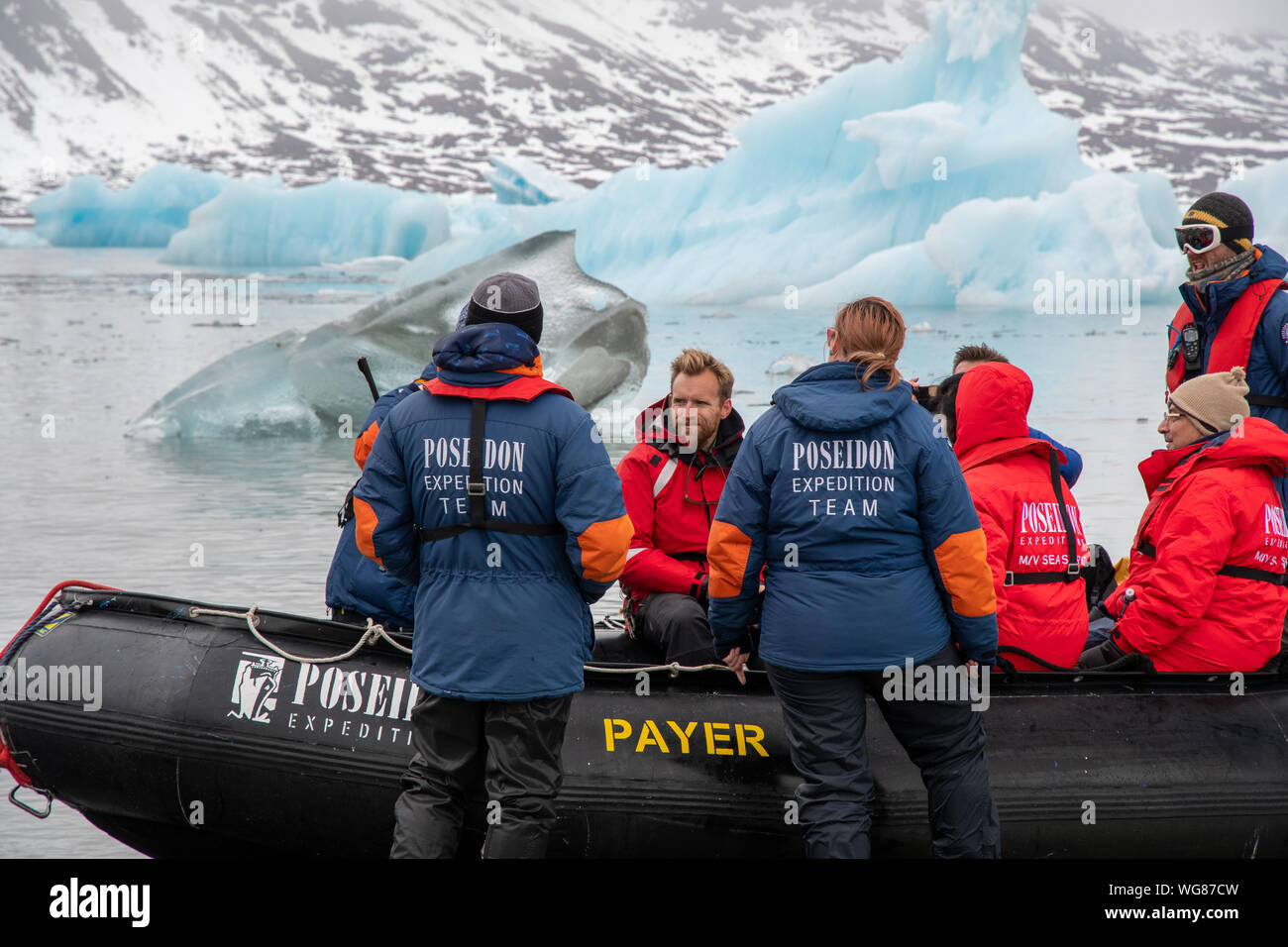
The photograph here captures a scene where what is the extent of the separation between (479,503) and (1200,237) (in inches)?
102

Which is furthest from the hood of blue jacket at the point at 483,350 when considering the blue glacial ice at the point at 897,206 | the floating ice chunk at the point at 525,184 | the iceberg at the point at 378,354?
the floating ice chunk at the point at 525,184

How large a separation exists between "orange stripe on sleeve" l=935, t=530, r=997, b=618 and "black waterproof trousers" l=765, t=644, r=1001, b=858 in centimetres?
10

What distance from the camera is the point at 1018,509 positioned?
305 centimetres

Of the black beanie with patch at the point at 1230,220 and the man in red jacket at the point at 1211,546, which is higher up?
the black beanie with patch at the point at 1230,220

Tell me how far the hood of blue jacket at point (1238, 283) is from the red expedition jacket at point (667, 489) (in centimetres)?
155

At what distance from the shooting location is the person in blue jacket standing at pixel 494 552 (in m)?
2.45

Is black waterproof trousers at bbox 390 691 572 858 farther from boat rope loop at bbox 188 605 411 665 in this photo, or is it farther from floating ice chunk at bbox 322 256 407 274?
floating ice chunk at bbox 322 256 407 274

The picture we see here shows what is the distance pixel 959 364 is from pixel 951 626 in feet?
5.23

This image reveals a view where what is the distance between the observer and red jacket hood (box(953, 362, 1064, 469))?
3084 millimetres

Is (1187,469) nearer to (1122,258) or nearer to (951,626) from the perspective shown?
(951,626)

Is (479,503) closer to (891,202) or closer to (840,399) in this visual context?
(840,399)

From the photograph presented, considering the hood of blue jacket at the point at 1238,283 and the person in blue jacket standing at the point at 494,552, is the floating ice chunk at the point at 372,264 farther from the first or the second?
the person in blue jacket standing at the point at 494,552

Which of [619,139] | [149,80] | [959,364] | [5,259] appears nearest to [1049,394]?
[959,364]

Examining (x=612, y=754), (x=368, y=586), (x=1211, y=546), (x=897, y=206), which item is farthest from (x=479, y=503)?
(x=897, y=206)
